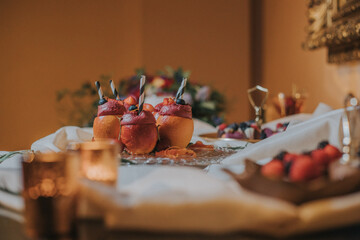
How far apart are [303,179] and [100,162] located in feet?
0.86

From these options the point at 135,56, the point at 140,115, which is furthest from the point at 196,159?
the point at 135,56

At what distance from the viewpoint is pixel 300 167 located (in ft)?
1.50

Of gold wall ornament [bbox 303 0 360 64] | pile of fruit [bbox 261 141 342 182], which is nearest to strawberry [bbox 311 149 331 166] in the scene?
pile of fruit [bbox 261 141 342 182]

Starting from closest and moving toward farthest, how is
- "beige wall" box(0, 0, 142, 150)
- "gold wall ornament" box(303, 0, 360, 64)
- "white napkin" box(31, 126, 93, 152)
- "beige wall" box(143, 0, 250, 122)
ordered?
"white napkin" box(31, 126, 93, 152)
"gold wall ornament" box(303, 0, 360, 64)
"beige wall" box(143, 0, 250, 122)
"beige wall" box(0, 0, 142, 150)

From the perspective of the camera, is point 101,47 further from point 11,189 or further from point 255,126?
point 11,189

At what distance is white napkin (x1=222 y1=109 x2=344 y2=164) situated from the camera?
2.45ft

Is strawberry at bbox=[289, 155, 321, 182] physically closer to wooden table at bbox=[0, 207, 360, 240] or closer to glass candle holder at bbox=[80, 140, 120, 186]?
wooden table at bbox=[0, 207, 360, 240]

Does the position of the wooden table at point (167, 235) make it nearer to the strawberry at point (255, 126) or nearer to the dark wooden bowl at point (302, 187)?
the dark wooden bowl at point (302, 187)

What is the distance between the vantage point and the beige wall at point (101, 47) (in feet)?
12.6

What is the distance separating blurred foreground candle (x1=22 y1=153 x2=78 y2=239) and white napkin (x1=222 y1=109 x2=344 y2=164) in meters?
0.39

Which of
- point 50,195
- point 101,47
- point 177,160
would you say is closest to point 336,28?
point 177,160

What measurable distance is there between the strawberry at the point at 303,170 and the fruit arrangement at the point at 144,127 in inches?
19.0

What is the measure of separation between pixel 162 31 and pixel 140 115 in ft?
10.0

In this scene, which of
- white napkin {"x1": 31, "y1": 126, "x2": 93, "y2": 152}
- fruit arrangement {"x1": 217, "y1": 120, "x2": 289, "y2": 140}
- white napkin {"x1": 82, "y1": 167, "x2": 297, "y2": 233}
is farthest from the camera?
fruit arrangement {"x1": 217, "y1": 120, "x2": 289, "y2": 140}
